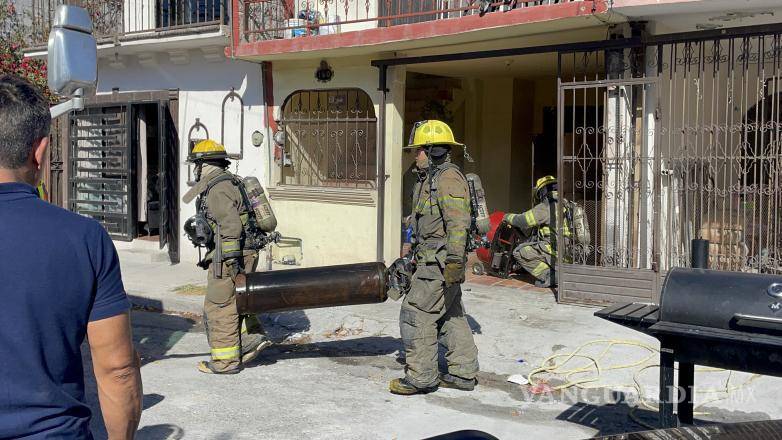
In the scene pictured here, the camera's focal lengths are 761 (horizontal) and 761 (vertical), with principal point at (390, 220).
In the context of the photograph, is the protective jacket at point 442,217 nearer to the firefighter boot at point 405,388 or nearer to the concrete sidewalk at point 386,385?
the firefighter boot at point 405,388

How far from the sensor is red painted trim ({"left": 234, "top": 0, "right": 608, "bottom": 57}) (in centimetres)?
742

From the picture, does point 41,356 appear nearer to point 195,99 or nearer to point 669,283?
point 669,283

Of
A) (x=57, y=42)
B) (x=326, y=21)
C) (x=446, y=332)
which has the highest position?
(x=326, y=21)

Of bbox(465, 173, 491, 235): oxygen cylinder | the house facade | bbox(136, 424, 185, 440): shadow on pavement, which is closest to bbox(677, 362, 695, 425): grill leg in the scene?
bbox(465, 173, 491, 235): oxygen cylinder

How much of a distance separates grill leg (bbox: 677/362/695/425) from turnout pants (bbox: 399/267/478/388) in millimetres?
1859

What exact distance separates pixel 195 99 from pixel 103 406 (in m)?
9.86

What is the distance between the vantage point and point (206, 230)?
604 cm

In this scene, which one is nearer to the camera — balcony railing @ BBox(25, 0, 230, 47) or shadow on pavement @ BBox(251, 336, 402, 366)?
shadow on pavement @ BBox(251, 336, 402, 366)

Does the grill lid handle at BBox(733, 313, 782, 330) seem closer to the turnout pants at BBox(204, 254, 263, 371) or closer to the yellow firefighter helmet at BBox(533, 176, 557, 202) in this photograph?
the turnout pants at BBox(204, 254, 263, 371)

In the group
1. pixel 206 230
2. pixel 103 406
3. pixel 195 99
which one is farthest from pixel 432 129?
pixel 195 99

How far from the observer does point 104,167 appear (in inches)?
496

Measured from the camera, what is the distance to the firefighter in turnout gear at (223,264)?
6004mm

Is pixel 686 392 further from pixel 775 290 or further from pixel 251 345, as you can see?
pixel 251 345

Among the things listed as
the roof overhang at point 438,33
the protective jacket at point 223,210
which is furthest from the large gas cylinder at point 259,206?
the roof overhang at point 438,33
